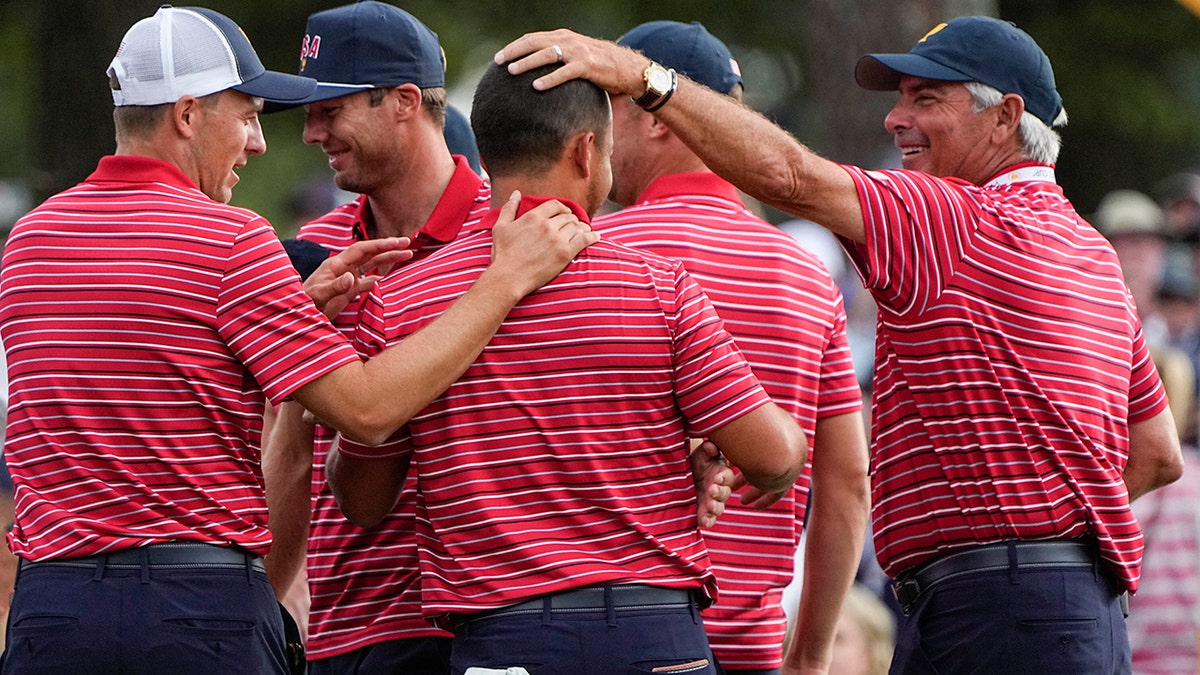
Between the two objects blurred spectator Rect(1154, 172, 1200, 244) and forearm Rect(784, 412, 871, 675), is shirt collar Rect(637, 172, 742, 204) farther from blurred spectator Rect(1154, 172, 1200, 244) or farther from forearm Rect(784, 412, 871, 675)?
blurred spectator Rect(1154, 172, 1200, 244)

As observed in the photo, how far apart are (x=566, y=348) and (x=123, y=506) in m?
1.06

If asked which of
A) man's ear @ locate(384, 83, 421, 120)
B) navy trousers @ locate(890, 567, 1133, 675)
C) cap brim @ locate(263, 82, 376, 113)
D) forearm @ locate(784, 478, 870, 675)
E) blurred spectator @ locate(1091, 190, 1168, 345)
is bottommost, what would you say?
blurred spectator @ locate(1091, 190, 1168, 345)

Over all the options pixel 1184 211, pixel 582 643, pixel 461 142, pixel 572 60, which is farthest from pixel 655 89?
pixel 1184 211

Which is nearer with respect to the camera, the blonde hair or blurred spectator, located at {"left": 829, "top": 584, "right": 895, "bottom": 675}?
blurred spectator, located at {"left": 829, "top": 584, "right": 895, "bottom": 675}

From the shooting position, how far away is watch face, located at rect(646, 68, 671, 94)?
405 centimetres

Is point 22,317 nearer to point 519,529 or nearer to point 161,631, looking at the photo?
point 161,631

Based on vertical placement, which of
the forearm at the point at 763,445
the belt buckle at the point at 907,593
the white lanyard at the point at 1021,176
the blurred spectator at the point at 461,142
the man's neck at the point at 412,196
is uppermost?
the white lanyard at the point at 1021,176

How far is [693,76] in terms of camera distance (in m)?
5.05

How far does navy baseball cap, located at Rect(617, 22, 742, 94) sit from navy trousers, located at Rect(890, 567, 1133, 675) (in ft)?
5.55

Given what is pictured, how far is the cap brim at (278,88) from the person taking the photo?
412cm

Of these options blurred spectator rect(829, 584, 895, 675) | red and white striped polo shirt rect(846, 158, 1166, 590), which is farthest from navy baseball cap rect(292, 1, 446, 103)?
blurred spectator rect(829, 584, 895, 675)

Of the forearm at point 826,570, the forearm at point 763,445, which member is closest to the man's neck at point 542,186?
the forearm at point 763,445

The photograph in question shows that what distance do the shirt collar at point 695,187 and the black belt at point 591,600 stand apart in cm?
154

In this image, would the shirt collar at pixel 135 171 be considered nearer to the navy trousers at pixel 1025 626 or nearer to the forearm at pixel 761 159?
the forearm at pixel 761 159
